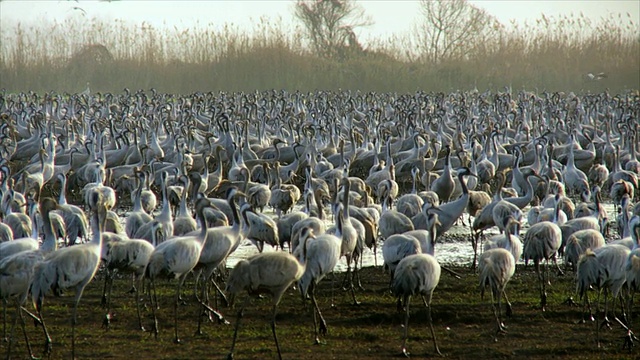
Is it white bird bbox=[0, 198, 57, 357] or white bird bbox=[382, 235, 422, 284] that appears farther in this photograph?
white bird bbox=[382, 235, 422, 284]

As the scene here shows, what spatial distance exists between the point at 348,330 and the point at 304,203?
212 inches

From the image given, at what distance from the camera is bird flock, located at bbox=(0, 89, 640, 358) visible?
7.21 m

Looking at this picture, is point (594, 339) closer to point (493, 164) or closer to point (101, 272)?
point (101, 272)

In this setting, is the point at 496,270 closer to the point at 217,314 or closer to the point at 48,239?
the point at 217,314

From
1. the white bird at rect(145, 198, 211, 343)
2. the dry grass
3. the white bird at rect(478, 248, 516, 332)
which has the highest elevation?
the white bird at rect(145, 198, 211, 343)

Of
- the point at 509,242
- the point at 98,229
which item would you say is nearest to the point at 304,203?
the point at 509,242

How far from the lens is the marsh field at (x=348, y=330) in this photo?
6.85 m

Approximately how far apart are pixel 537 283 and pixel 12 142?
1202 cm

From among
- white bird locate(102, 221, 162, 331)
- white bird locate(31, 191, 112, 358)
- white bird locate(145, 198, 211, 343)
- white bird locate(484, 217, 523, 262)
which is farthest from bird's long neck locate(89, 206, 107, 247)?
white bird locate(484, 217, 523, 262)

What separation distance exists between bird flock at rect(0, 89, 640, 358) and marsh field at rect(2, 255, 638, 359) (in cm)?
15

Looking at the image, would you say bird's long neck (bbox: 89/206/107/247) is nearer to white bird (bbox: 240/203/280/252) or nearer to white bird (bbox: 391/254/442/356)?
white bird (bbox: 240/203/280/252)

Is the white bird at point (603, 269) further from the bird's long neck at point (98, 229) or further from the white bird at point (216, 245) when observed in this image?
the bird's long neck at point (98, 229)

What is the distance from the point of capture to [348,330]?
296 inches

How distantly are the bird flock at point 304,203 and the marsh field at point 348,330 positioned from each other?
6.0 inches
